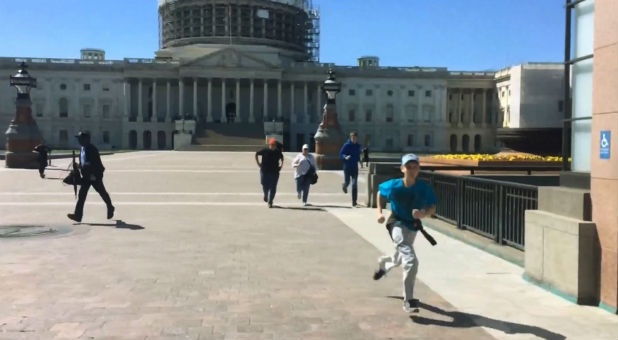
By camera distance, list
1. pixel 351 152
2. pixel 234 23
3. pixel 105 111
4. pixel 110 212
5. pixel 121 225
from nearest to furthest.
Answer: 1. pixel 121 225
2. pixel 110 212
3. pixel 351 152
4. pixel 105 111
5. pixel 234 23

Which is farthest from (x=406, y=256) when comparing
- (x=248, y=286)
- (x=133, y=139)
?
(x=133, y=139)

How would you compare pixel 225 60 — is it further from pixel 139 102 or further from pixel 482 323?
pixel 482 323

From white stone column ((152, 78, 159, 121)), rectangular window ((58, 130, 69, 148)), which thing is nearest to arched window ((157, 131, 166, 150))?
white stone column ((152, 78, 159, 121))

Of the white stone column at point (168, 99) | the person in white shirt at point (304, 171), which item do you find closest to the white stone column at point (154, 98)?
the white stone column at point (168, 99)

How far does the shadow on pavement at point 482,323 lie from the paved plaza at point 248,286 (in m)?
0.02

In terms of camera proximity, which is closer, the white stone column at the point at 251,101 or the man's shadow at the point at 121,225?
the man's shadow at the point at 121,225

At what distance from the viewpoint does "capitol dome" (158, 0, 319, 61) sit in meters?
112

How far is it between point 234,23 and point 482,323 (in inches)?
4348

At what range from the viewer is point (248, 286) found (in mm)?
7512

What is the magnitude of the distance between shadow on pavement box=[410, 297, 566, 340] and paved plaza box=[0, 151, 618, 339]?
2cm

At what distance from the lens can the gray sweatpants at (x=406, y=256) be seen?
246 inches

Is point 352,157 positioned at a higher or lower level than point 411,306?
higher

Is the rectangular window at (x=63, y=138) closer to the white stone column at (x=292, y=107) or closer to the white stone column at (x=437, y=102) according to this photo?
the white stone column at (x=292, y=107)

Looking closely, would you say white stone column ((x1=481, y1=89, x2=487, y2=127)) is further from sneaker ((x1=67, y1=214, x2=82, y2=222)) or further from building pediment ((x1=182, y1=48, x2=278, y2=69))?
sneaker ((x1=67, y1=214, x2=82, y2=222))
